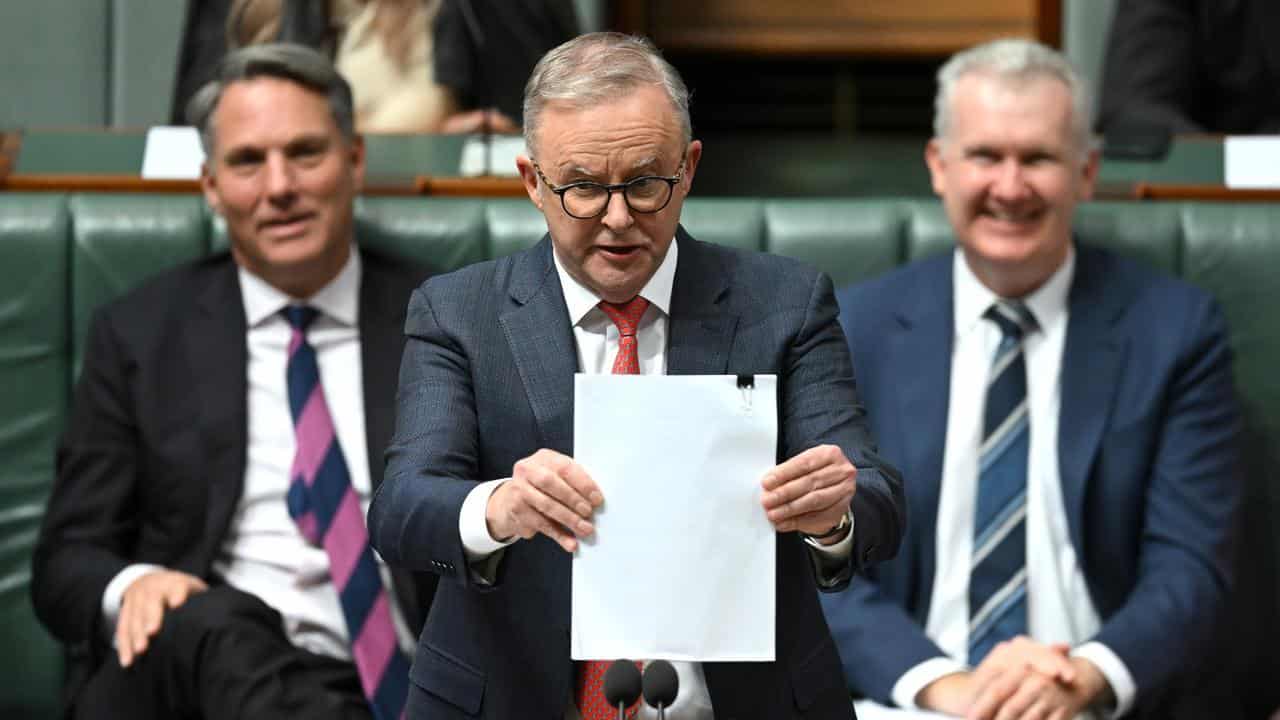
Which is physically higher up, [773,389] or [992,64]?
[992,64]

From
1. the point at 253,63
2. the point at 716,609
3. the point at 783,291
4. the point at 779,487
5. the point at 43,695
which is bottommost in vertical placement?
the point at 43,695

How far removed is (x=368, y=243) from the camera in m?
2.72

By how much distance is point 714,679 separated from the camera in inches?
60.6

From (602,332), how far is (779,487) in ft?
1.03

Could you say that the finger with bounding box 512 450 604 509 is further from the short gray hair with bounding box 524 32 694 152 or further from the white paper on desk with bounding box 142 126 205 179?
the white paper on desk with bounding box 142 126 205 179

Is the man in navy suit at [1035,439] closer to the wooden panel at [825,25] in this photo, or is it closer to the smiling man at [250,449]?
the smiling man at [250,449]

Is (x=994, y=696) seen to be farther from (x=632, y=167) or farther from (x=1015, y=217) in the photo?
(x=632, y=167)

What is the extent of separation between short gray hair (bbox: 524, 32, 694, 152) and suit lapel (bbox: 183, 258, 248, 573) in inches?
44.3

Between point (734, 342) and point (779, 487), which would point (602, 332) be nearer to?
point (734, 342)

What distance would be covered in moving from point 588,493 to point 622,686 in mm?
159

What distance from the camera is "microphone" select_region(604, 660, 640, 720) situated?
1358 millimetres

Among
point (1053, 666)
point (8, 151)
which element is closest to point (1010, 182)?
point (1053, 666)

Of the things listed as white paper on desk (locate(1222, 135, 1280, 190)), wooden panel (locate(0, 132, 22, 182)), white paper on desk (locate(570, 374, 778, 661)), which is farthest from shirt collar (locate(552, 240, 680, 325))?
wooden panel (locate(0, 132, 22, 182))

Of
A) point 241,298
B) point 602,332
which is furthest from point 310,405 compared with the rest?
point 602,332
